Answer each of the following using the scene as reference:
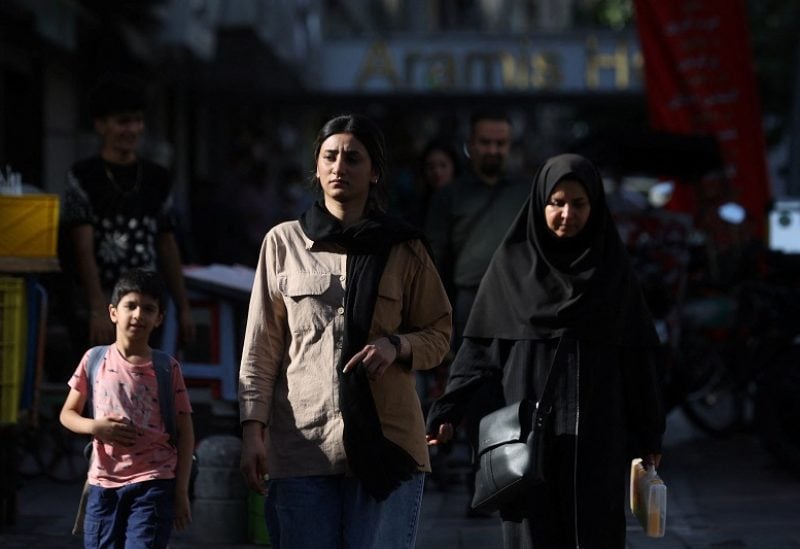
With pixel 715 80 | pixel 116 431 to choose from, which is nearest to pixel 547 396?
pixel 116 431

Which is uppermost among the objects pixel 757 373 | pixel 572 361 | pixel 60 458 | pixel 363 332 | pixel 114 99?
pixel 114 99

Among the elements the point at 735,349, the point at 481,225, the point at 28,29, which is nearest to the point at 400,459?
the point at 481,225

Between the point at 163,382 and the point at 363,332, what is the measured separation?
121cm

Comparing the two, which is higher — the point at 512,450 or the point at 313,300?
the point at 313,300

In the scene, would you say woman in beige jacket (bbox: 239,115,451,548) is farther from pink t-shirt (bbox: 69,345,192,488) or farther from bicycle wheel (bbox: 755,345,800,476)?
bicycle wheel (bbox: 755,345,800,476)

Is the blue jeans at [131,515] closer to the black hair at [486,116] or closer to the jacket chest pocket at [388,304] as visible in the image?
the jacket chest pocket at [388,304]

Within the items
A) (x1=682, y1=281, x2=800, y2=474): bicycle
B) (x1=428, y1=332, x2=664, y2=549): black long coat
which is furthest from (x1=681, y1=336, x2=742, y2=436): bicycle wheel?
(x1=428, y1=332, x2=664, y2=549): black long coat

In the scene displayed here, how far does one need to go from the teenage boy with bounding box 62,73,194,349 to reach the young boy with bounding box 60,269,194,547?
1728mm

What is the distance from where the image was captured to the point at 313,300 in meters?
4.55

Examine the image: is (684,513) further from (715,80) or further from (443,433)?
(715,80)

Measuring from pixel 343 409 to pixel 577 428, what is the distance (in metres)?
1.02

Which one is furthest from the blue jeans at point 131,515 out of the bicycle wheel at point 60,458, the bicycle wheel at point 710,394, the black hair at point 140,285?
the bicycle wheel at point 710,394

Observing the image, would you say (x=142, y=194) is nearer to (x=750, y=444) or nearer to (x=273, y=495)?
(x=273, y=495)

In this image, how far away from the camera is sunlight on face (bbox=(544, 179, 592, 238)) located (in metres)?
5.32
